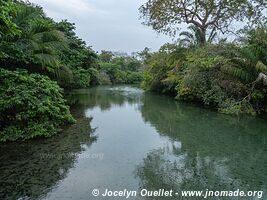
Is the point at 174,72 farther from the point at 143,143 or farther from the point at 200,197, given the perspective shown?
the point at 200,197

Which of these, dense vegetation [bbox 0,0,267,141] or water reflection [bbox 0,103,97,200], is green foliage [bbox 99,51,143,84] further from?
water reflection [bbox 0,103,97,200]

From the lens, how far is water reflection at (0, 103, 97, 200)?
4516 mm

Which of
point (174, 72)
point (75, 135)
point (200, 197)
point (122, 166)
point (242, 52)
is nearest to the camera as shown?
point (200, 197)

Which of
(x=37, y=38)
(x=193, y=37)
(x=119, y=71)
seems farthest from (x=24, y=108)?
(x=119, y=71)

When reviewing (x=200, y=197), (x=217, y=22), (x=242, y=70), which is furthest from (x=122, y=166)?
(x=217, y=22)

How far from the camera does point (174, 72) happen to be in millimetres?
21062

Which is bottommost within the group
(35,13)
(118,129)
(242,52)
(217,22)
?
(118,129)

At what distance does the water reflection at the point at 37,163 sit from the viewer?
14.8ft

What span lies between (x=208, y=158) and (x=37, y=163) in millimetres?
3549

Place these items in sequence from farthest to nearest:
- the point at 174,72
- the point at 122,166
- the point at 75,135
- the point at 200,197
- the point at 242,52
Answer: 1. the point at 174,72
2. the point at 242,52
3. the point at 75,135
4. the point at 122,166
5. the point at 200,197

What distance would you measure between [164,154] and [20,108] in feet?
12.1

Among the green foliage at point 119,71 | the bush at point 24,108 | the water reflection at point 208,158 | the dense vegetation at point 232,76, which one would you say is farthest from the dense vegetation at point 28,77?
the green foliage at point 119,71

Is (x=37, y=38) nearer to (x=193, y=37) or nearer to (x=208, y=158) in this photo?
(x=208, y=158)

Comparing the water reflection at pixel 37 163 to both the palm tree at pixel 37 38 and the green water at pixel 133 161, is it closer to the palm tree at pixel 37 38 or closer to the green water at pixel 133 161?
the green water at pixel 133 161
